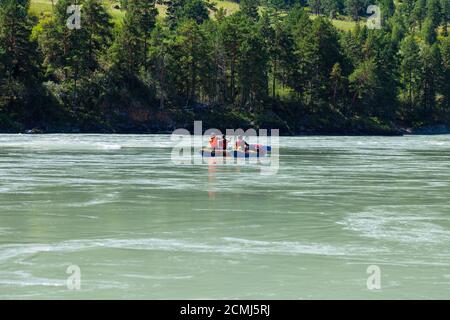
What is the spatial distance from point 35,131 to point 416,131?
66.0 m

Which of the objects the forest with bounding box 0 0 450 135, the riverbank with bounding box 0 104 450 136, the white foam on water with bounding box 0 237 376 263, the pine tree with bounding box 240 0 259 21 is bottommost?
the white foam on water with bounding box 0 237 376 263

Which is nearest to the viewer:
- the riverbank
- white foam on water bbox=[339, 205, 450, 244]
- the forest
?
white foam on water bbox=[339, 205, 450, 244]

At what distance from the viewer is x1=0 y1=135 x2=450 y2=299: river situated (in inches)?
610

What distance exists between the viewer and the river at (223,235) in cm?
1548

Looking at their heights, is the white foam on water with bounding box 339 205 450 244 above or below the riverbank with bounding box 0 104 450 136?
below

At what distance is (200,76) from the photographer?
402 ft

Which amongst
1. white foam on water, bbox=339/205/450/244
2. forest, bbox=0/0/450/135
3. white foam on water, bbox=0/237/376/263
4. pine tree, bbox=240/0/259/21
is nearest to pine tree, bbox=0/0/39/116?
forest, bbox=0/0/450/135

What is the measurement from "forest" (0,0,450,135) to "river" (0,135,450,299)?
229ft

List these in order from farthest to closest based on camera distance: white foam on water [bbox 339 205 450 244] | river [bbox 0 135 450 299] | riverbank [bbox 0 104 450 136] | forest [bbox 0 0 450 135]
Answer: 1. forest [bbox 0 0 450 135]
2. riverbank [bbox 0 104 450 136]
3. white foam on water [bbox 339 205 450 244]
4. river [bbox 0 135 450 299]

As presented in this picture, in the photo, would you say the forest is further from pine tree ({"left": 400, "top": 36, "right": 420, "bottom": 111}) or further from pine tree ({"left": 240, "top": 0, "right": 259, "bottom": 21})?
pine tree ({"left": 240, "top": 0, "right": 259, "bottom": 21})

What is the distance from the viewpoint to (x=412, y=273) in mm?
16484

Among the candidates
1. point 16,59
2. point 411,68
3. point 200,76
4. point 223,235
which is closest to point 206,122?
point 200,76

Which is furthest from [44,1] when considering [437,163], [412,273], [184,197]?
[412,273]
